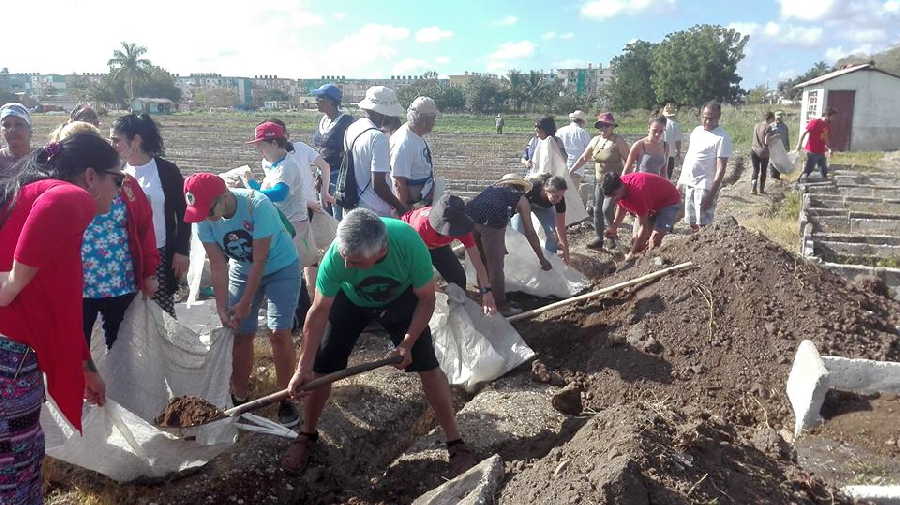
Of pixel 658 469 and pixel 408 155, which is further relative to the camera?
pixel 408 155

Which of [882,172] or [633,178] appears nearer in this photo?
[633,178]

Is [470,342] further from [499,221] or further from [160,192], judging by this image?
[160,192]

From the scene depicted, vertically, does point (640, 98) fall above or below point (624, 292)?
above

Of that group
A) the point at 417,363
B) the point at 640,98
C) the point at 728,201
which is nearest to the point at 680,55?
the point at 640,98

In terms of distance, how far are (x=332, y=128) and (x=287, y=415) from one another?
249 cm

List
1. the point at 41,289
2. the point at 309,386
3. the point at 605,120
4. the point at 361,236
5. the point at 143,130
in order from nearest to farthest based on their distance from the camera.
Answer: the point at 41,289, the point at 361,236, the point at 309,386, the point at 143,130, the point at 605,120

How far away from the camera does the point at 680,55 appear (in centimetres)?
4284

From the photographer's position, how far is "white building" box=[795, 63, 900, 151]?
62.8ft

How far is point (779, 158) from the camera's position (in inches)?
498

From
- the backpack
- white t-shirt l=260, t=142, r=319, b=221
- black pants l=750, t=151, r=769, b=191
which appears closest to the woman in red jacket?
white t-shirt l=260, t=142, r=319, b=221

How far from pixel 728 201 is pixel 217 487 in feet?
33.2

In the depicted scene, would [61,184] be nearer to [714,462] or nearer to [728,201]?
[714,462]

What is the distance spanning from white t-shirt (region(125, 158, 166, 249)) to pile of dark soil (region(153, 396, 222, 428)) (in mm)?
933

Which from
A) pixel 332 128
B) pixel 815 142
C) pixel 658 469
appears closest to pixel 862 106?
pixel 815 142
